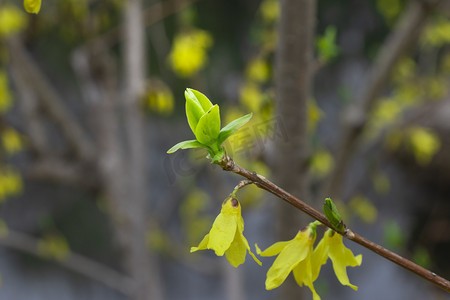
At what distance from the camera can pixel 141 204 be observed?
1210mm

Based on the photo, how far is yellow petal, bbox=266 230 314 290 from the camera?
1.10ft

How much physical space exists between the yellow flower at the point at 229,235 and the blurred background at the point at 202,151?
0.18 metres

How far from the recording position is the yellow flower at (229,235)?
0.32 metres

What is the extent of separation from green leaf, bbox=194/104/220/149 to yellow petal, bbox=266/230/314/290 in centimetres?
11

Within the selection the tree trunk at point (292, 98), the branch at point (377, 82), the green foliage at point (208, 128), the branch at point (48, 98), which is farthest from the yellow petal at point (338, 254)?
the branch at point (48, 98)

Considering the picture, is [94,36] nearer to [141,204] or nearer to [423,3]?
[141,204]

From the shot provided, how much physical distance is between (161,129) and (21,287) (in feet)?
5.22

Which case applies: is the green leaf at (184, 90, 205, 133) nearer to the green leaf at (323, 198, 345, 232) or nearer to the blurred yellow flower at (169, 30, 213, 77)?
the green leaf at (323, 198, 345, 232)

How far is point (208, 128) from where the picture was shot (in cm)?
30

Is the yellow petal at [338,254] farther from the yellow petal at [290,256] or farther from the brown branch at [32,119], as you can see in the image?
the brown branch at [32,119]

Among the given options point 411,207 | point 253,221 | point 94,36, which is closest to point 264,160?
point 94,36

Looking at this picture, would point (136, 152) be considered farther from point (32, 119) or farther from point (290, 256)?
point (290, 256)

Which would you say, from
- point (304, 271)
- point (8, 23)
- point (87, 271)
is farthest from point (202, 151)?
point (87, 271)

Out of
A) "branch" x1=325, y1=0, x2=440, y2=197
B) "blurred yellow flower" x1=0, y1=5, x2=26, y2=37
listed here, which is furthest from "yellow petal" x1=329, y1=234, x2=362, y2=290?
"blurred yellow flower" x1=0, y1=5, x2=26, y2=37
